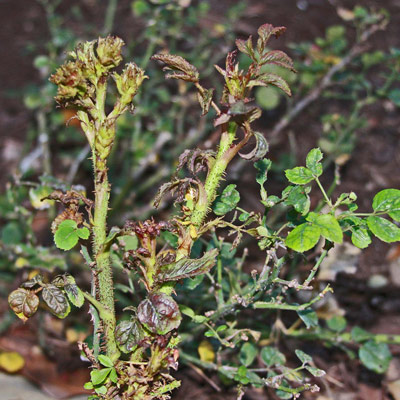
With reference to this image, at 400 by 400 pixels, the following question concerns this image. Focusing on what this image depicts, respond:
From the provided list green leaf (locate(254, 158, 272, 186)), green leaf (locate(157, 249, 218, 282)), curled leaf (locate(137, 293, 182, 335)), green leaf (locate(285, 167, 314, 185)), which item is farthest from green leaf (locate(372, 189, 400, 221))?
curled leaf (locate(137, 293, 182, 335))

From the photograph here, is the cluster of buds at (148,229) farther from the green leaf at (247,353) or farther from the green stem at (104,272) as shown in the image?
the green leaf at (247,353)

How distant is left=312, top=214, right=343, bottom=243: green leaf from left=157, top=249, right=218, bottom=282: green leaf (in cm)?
21

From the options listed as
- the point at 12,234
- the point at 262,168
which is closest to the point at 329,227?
the point at 262,168

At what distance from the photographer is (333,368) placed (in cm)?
184

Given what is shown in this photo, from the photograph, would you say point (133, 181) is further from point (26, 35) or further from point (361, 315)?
point (26, 35)

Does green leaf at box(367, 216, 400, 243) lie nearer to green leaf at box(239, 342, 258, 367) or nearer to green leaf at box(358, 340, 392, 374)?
green leaf at box(239, 342, 258, 367)

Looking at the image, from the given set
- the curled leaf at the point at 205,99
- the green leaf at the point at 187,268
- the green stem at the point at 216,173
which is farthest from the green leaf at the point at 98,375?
the curled leaf at the point at 205,99

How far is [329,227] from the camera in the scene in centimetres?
104

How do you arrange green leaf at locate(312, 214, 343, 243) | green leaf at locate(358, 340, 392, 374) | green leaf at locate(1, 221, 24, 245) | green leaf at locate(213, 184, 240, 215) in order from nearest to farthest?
green leaf at locate(312, 214, 343, 243) < green leaf at locate(213, 184, 240, 215) < green leaf at locate(358, 340, 392, 374) < green leaf at locate(1, 221, 24, 245)

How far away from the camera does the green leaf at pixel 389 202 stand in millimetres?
1135

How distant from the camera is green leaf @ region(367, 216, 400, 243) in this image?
3.50 feet

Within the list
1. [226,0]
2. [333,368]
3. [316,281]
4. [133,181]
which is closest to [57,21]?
[133,181]

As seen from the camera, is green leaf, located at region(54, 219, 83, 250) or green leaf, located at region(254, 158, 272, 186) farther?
green leaf, located at region(254, 158, 272, 186)

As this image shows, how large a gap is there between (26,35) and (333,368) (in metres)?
2.88
